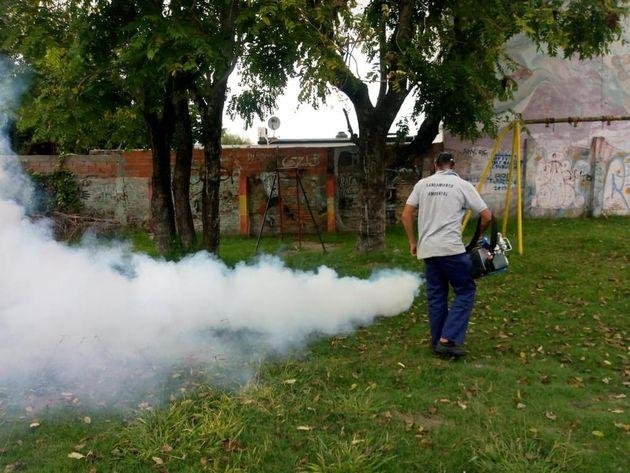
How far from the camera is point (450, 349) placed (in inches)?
216

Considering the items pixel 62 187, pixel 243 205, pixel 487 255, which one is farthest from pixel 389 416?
pixel 62 187

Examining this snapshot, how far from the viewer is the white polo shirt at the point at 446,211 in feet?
17.9

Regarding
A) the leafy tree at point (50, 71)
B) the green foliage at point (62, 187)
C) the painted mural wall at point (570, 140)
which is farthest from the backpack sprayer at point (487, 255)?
the green foliage at point (62, 187)

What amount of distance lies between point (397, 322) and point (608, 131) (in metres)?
11.0

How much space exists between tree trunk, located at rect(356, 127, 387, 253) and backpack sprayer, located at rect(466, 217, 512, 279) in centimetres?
423

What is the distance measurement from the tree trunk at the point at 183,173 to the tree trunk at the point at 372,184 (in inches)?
116

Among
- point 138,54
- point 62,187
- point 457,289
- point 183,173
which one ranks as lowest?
point 457,289

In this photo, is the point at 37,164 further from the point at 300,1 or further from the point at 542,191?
the point at 542,191

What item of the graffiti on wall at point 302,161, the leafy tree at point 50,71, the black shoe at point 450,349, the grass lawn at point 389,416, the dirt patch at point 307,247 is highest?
the leafy tree at point 50,71

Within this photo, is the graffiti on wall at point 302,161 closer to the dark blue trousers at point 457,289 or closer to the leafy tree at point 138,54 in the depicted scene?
the leafy tree at point 138,54

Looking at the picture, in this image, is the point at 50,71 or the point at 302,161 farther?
the point at 302,161

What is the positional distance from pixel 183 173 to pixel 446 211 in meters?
5.50

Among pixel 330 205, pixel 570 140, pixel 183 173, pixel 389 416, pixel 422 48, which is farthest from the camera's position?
pixel 330 205

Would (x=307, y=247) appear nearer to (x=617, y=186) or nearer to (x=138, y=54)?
(x=138, y=54)
